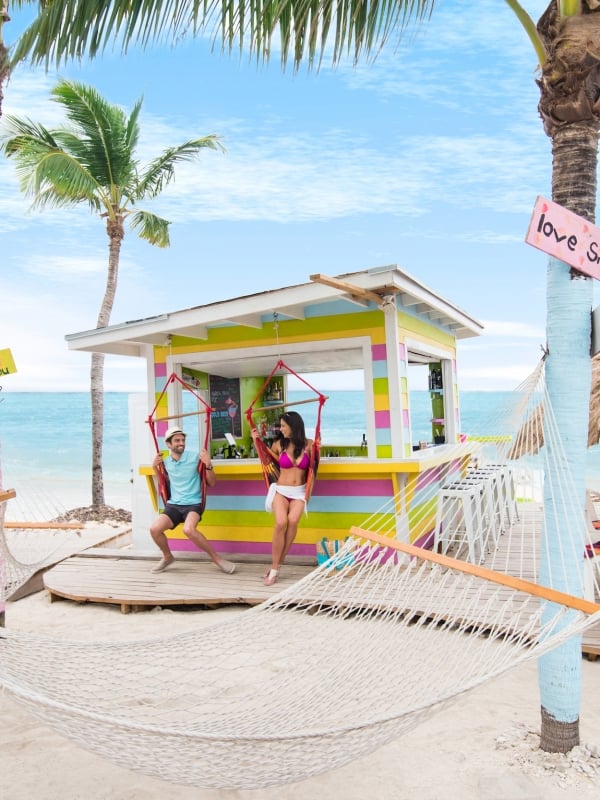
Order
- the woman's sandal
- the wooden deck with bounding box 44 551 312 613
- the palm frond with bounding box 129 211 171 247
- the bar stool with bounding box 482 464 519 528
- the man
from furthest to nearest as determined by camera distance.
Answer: the palm frond with bounding box 129 211 171 247 < the bar stool with bounding box 482 464 519 528 < the man < the woman's sandal < the wooden deck with bounding box 44 551 312 613

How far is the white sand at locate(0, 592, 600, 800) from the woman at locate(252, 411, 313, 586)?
6.14 feet

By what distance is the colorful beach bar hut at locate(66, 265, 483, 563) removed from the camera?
4.86 meters

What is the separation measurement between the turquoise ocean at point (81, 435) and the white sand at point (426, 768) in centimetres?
1242

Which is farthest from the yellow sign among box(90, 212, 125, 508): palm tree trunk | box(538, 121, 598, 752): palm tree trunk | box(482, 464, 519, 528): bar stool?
box(90, 212, 125, 508): palm tree trunk

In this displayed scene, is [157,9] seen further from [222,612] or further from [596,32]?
[222,612]

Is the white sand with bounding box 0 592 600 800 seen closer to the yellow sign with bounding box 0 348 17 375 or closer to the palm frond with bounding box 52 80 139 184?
the yellow sign with bounding box 0 348 17 375

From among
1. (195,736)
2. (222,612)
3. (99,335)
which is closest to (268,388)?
(99,335)

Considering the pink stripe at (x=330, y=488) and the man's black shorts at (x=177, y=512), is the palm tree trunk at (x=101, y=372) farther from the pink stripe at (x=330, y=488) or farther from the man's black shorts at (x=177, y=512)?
the man's black shorts at (x=177, y=512)

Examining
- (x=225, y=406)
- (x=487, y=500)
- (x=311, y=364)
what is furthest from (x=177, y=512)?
(x=487, y=500)

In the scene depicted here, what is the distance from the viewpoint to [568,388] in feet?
7.77

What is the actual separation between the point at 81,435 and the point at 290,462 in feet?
118

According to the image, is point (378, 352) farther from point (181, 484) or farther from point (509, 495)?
point (509, 495)

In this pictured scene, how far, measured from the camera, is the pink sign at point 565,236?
2.14m

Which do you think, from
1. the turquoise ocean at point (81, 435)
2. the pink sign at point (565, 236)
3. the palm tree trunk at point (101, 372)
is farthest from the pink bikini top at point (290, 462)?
the turquoise ocean at point (81, 435)
